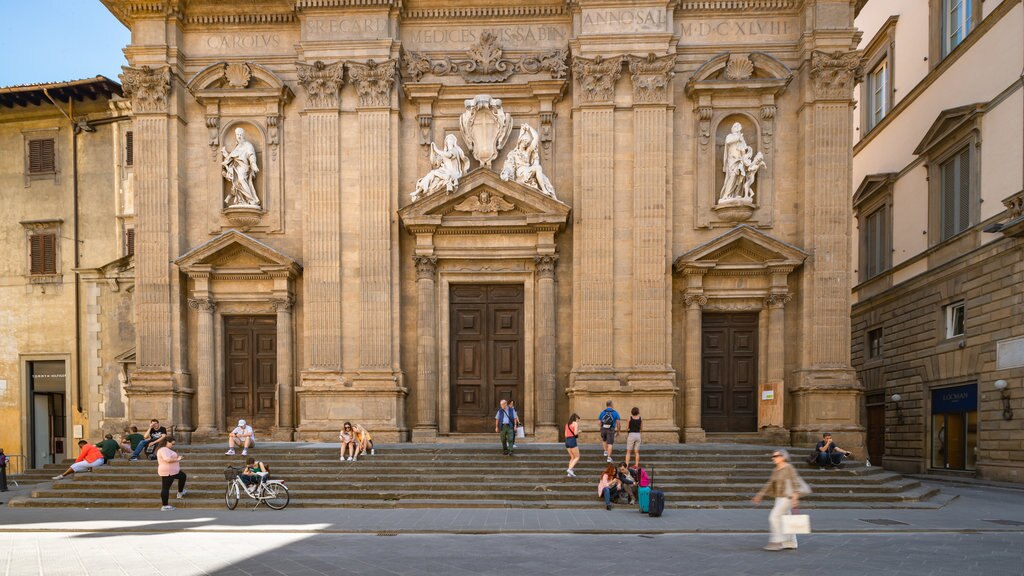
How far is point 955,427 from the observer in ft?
83.3

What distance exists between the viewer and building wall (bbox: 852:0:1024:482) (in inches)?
871

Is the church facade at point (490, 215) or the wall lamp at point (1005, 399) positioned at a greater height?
the church facade at point (490, 215)

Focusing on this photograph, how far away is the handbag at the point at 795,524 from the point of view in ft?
38.5

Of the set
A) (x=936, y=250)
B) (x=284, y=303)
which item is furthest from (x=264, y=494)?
(x=936, y=250)

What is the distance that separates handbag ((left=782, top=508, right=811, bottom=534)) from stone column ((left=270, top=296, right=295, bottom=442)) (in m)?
16.5

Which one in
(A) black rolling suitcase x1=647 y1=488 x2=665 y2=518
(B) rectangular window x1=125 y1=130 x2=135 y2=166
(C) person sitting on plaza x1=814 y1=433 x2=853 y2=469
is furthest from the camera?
(B) rectangular window x1=125 y1=130 x2=135 y2=166

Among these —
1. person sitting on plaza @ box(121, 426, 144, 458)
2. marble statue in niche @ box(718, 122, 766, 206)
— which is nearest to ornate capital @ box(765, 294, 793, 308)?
marble statue in niche @ box(718, 122, 766, 206)

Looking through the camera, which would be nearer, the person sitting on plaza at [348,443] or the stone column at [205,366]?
the person sitting on plaza at [348,443]

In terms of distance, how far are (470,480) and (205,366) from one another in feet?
35.0

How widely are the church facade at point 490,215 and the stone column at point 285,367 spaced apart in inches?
3.1

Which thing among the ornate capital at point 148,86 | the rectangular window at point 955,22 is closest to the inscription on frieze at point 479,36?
the ornate capital at point 148,86

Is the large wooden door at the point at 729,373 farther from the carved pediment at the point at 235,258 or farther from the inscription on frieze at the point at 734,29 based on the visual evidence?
the carved pediment at the point at 235,258

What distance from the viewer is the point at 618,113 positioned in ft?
77.7

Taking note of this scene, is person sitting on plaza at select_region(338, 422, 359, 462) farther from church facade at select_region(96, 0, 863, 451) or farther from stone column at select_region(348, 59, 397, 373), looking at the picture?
stone column at select_region(348, 59, 397, 373)
